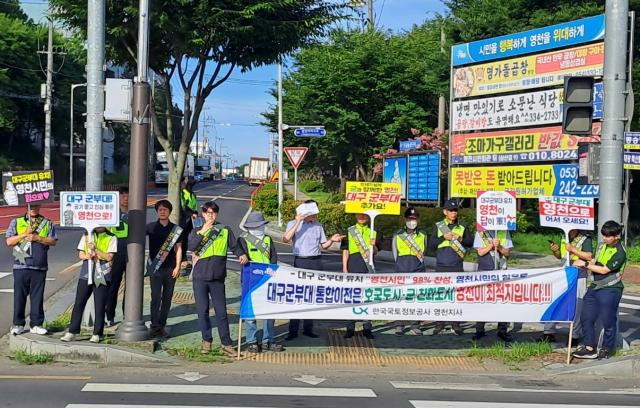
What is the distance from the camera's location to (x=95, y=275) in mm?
9188

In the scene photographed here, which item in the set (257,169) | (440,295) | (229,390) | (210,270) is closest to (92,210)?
(210,270)

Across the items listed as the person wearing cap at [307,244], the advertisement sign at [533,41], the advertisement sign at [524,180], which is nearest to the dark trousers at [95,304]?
the person wearing cap at [307,244]

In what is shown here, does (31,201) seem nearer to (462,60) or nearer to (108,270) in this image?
(108,270)

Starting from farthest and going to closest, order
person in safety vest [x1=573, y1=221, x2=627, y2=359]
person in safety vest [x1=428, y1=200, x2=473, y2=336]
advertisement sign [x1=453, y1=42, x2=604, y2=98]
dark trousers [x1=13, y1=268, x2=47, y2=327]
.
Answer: advertisement sign [x1=453, y1=42, x2=604, y2=98] < person in safety vest [x1=428, y1=200, x2=473, y2=336] < dark trousers [x1=13, y1=268, x2=47, y2=327] < person in safety vest [x1=573, y1=221, x2=627, y2=359]

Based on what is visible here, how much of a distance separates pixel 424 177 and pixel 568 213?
16224 mm

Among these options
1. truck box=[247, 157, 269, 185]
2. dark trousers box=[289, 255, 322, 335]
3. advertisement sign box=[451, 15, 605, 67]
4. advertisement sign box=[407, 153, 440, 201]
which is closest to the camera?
dark trousers box=[289, 255, 322, 335]

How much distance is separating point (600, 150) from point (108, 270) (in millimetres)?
6366

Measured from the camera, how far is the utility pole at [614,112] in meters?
9.66

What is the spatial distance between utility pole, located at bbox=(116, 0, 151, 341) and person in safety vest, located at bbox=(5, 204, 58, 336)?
1053mm

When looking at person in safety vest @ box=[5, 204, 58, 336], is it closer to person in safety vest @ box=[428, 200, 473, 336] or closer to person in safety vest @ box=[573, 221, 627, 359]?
person in safety vest @ box=[428, 200, 473, 336]

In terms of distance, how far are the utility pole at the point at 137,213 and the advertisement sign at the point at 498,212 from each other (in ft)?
14.5

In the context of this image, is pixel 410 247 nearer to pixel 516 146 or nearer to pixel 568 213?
pixel 568 213

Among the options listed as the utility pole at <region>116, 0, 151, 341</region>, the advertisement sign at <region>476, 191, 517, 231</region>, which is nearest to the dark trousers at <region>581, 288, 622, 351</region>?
the advertisement sign at <region>476, 191, 517, 231</region>

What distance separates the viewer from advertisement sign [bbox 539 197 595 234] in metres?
9.59
